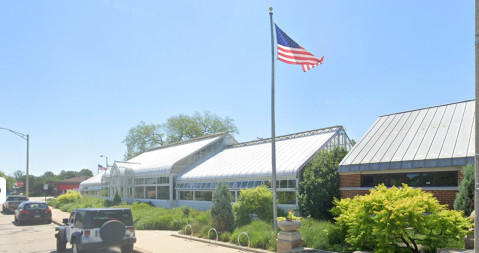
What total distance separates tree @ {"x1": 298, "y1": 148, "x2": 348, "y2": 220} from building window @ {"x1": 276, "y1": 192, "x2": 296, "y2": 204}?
2.75 ft

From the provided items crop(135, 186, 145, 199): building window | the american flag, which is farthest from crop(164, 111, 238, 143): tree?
the american flag

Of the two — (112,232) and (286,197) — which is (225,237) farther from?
(286,197)

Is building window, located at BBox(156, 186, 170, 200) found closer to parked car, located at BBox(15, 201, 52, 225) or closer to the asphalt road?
parked car, located at BBox(15, 201, 52, 225)

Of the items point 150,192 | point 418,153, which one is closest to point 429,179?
point 418,153

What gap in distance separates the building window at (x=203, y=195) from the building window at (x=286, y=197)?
243 inches

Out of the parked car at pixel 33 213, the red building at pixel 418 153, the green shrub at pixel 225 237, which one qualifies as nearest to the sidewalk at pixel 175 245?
the green shrub at pixel 225 237

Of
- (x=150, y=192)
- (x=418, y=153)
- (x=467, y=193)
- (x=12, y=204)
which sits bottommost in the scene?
(x=12, y=204)

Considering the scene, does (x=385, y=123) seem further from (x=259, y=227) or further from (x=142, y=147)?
(x=142, y=147)

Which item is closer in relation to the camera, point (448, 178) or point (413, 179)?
point (448, 178)

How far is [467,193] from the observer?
37.5 ft

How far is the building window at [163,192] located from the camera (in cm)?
2807

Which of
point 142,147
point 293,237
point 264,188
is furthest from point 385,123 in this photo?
point 142,147

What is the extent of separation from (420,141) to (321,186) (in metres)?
4.60

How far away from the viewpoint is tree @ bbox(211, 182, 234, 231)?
15213mm
